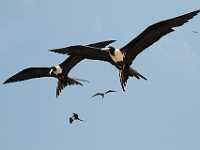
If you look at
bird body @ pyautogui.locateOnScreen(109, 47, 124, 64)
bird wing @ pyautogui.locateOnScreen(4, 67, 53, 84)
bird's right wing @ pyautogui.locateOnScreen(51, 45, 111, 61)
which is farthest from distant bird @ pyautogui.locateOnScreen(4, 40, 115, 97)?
bird body @ pyautogui.locateOnScreen(109, 47, 124, 64)

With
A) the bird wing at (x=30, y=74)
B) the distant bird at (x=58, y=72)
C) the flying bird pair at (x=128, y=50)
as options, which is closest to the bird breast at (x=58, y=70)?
the distant bird at (x=58, y=72)

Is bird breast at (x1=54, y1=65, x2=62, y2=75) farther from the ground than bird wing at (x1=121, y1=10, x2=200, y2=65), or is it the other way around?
bird wing at (x1=121, y1=10, x2=200, y2=65)

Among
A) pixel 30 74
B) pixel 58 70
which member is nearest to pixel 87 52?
pixel 58 70

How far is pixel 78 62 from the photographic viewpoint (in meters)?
34.9

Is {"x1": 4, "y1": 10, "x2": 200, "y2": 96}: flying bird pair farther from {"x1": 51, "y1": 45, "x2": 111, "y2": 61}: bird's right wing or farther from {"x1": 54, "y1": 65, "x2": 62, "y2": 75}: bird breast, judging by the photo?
{"x1": 54, "y1": 65, "x2": 62, "y2": 75}: bird breast

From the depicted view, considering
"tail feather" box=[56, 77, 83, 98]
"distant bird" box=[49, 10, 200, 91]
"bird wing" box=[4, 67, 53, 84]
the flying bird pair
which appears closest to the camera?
the flying bird pair

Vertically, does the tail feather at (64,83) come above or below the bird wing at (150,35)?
below

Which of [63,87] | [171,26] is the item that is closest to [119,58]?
[171,26]

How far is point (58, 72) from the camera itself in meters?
33.7

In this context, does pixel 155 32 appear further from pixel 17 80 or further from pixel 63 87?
pixel 17 80

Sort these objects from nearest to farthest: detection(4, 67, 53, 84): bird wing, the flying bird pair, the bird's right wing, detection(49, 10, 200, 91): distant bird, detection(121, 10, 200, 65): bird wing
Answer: detection(121, 10, 200, 65): bird wing → the flying bird pair → detection(49, 10, 200, 91): distant bird → the bird's right wing → detection(4, 67, 53, 84): bird wing

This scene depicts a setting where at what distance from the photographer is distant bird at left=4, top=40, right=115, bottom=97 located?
3291 centimetres

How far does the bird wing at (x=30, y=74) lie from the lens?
113 feet

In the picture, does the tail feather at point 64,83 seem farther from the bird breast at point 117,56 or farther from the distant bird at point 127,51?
the bird breast at point 117,56
